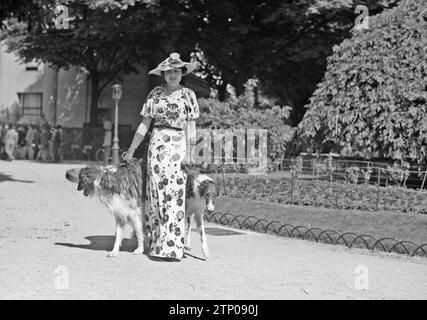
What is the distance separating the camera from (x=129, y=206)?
9062mm

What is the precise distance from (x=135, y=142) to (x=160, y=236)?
1114mm

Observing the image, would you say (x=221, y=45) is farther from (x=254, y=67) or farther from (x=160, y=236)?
(x=160, y=236)

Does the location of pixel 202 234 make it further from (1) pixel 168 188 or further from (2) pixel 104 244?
(2) pixel 104 244

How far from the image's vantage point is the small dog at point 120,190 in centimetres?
902

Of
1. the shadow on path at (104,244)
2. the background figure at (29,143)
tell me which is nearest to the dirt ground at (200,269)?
the shadow on path at (104,244)

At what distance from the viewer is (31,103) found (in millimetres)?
50344

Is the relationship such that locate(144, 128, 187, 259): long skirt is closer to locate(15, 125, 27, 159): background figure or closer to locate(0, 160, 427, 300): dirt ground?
locate(0, 160, 427, 300): dirt ground

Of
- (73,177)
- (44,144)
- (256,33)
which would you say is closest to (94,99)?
(44,144)

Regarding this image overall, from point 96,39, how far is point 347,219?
932 inches

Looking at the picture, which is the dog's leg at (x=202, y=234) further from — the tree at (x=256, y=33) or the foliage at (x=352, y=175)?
the tree at (x=256, y=33)

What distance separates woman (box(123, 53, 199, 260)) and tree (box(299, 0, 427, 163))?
415 inches

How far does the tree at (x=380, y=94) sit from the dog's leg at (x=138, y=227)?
10.6m

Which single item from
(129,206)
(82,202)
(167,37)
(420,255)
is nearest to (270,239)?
(420,255)

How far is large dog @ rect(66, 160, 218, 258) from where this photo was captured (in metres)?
9.01
